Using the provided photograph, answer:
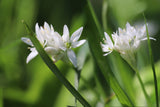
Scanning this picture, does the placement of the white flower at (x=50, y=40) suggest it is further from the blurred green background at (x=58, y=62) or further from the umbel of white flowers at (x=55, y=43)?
the blurred green background at (x=58, y=62)

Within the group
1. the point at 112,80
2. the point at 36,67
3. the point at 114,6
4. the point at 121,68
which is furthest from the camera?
the point at 114,6

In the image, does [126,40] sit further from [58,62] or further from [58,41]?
[58,62]

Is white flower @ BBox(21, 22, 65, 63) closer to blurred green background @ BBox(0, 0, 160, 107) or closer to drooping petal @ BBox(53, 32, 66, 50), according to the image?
drooping petal @ BBox(53, 32, 66, 50)

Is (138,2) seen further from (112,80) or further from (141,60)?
(112,80)

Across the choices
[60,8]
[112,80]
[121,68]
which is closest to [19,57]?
[60,8]

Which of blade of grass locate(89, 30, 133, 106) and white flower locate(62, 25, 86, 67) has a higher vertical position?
white flower locate(62, 25, 86, 67)

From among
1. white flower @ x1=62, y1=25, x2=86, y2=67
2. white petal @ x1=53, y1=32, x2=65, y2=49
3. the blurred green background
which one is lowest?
the blurred green background

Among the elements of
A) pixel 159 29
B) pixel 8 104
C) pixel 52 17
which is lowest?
pixel 159 29

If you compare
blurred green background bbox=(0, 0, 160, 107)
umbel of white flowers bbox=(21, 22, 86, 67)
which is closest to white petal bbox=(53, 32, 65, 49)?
umbel of white flowers bbox=(21, 22, 86, 67)

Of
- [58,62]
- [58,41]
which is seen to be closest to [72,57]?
[58,41]
